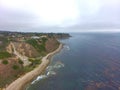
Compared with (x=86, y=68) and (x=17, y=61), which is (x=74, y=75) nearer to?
(x=86, y=68)

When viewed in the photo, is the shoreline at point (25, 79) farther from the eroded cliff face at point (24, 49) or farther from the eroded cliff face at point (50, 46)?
the eroded cliff face at point (50, 46)

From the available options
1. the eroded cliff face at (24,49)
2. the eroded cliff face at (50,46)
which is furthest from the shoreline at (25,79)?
the eroded cliff face at (50,46)

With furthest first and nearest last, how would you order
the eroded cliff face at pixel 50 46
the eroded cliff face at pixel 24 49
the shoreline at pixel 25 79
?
the eroded cliff face at pixel 50 46 < the eroded cliff face at pixel 24 49 < the shoreline at pixel 25 79

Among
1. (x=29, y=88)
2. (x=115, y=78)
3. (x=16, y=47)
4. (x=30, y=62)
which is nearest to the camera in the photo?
(x=29, y=88)

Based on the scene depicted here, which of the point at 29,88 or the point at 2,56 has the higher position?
the point at 2,56

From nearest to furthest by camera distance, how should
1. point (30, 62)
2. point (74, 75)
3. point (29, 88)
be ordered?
1. point (29, 88)
2. point (74, 75)
3. point (30, 62)

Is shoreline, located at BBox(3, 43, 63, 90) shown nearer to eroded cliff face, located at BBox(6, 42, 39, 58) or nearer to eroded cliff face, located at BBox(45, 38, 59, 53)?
eroded cliff face, located at BBox(6, 42, 39, 58)

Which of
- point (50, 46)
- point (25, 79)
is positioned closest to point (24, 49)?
point (50, 46)

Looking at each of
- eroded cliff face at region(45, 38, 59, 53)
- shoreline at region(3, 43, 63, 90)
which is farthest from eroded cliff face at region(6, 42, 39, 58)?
shoreline at region(3, 43, 63, 90)

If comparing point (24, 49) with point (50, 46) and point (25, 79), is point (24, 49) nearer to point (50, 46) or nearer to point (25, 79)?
point (50, 46)

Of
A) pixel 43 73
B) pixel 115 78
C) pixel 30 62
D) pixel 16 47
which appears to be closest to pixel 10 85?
pixel 43 73

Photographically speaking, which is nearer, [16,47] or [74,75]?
[74,75]
